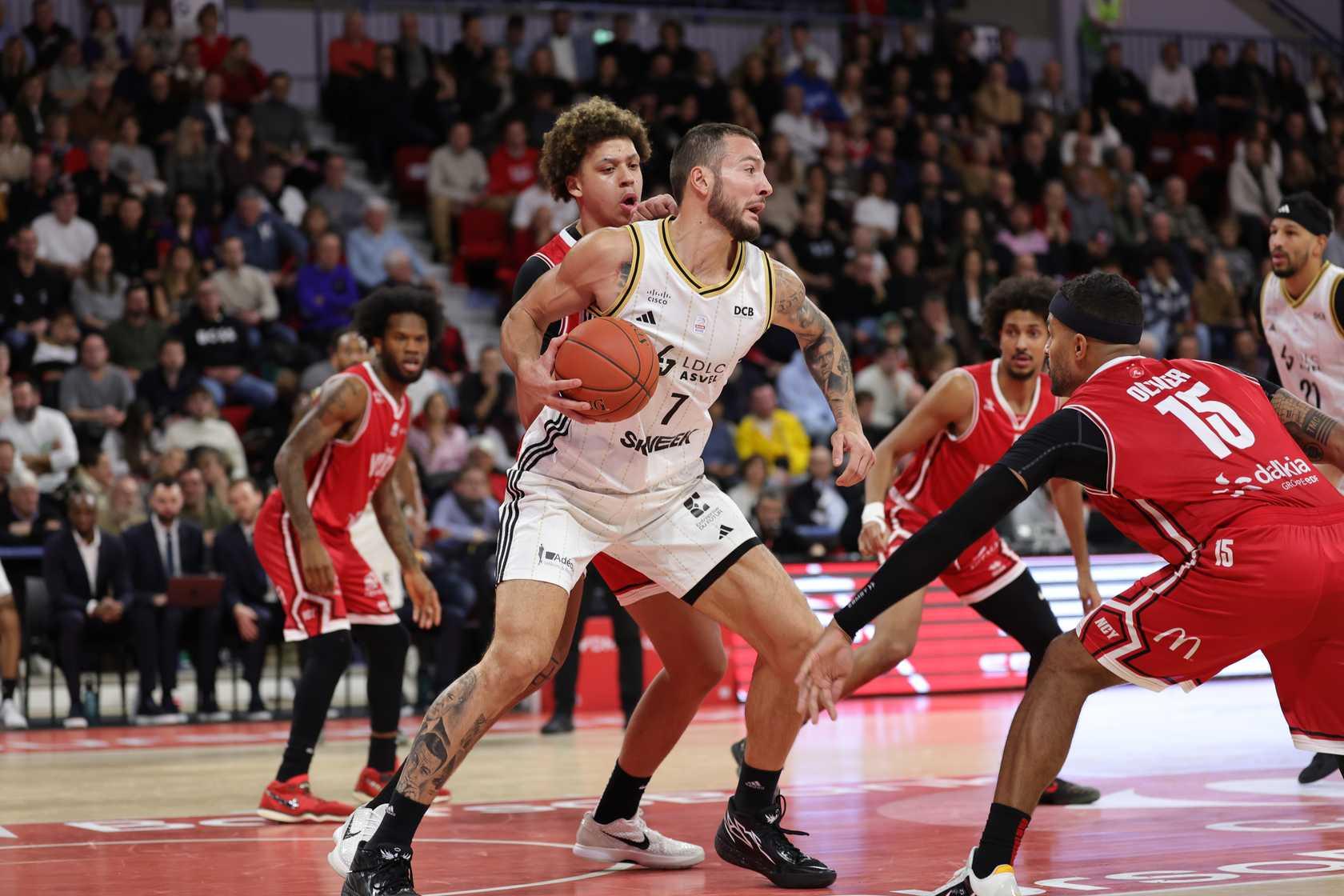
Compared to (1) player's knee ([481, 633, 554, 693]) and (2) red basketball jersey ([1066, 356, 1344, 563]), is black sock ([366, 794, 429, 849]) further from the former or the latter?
(2) red basketball jersey ([1066, 356, 1344, 563])

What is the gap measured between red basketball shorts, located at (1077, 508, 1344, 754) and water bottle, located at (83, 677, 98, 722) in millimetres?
8591

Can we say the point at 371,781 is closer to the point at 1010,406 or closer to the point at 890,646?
the point at 890,646

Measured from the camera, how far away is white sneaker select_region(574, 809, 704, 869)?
5273mm

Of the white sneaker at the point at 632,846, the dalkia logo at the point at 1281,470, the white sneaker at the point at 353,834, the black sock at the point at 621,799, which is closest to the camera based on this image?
the dalkia logo at the point at 1281,470

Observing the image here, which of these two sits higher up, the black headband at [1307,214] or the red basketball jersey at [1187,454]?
the black headband at [1307,214]

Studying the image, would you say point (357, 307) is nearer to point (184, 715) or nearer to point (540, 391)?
point (540, 391)

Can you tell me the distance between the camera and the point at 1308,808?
611cm

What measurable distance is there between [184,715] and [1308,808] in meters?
7.80

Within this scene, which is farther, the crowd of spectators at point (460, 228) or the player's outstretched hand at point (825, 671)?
the crowd of spectators at point (460, 228)

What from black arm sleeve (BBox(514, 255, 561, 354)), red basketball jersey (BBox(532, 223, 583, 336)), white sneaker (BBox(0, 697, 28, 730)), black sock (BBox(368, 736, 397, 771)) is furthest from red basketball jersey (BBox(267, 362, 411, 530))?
white sneaker (BBox(0, 697, 28, 730))

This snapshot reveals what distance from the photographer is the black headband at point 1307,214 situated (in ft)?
24.0

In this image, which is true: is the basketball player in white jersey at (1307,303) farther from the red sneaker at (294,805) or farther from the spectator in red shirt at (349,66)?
the spectator in red shirt at (349,66)

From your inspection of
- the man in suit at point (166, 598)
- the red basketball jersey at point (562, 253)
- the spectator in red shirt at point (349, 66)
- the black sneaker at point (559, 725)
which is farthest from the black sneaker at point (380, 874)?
the spectator in red shirt at point (349, 66)

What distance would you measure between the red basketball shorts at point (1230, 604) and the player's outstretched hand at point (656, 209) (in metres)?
1.87
